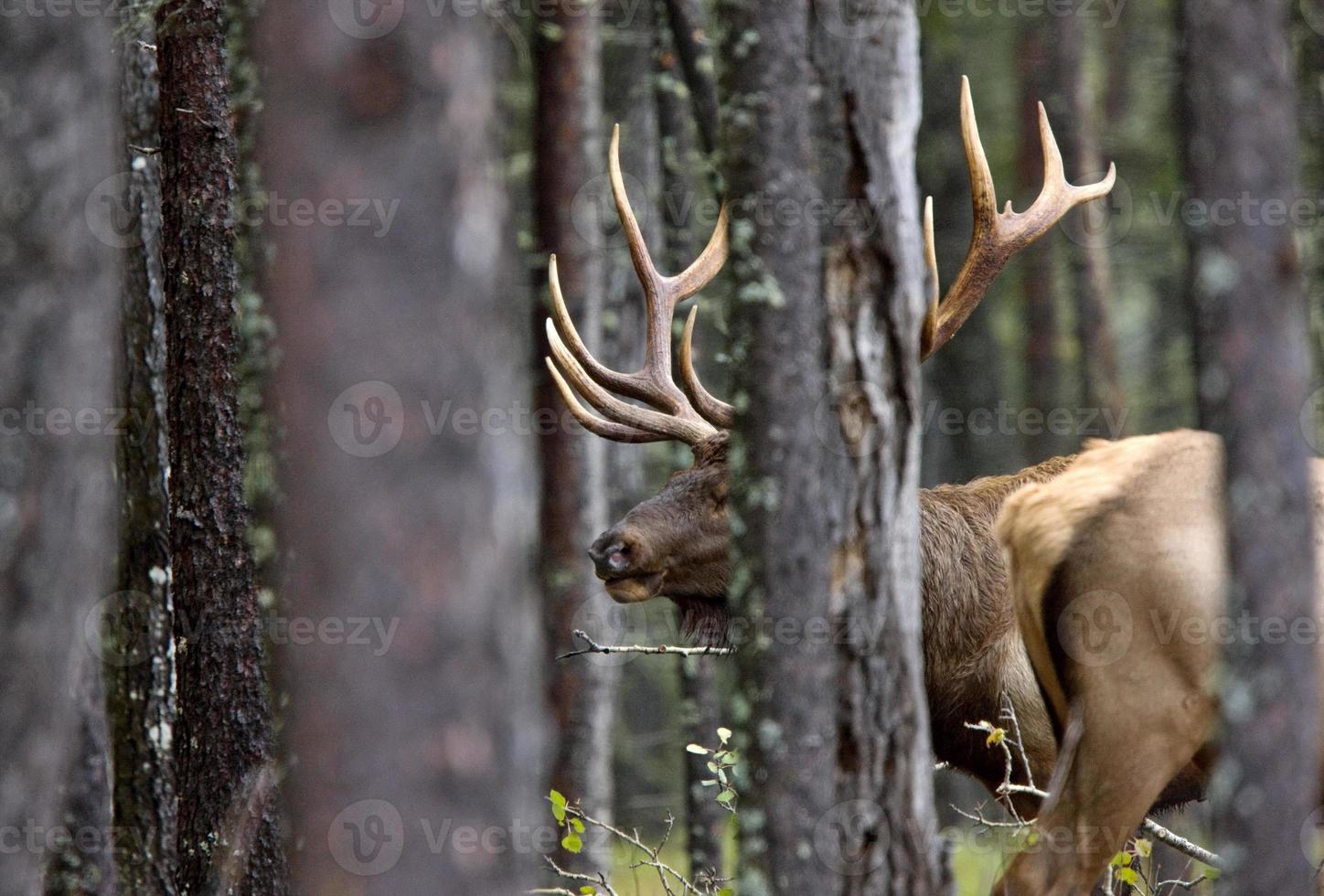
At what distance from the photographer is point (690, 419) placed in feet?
20.2

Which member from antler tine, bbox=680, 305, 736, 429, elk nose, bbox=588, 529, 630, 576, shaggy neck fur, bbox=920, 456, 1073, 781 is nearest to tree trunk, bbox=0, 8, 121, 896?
elk nose, bbox=588, 529, 630, 576

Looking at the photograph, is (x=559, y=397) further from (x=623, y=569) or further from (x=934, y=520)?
(x=934, y=520)

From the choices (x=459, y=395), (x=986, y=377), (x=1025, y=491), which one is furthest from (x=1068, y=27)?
(x=459, y=395)

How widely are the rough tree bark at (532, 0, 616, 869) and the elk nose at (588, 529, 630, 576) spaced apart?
134 inches

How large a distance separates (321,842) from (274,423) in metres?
0.89

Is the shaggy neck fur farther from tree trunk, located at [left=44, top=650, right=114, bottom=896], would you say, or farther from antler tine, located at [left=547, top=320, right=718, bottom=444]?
tree trunk, located at [left=44, top=650, right=114, bottom=896]

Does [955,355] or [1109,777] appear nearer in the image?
[1109,777]

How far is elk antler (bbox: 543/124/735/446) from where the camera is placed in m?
6.07

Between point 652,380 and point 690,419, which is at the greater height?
point 652,380

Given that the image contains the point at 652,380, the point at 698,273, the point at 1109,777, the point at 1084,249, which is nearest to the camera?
the point at 1109,777

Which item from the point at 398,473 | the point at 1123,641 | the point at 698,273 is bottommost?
the point at 1123,641

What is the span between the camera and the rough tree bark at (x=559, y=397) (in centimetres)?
905

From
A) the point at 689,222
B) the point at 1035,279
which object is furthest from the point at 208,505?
the point at 1035,279

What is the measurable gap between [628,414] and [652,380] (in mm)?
259
